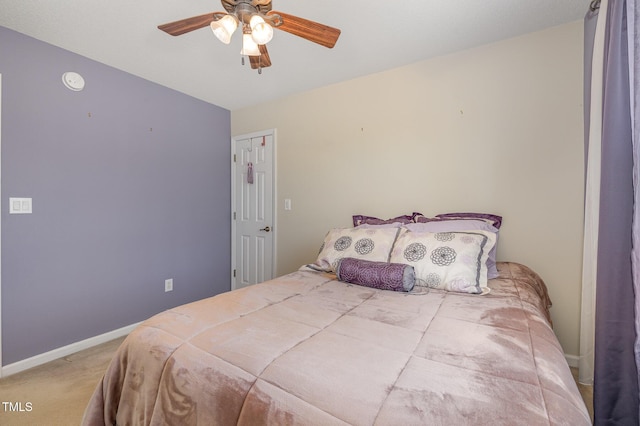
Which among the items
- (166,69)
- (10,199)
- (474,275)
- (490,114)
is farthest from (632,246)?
(10,199)

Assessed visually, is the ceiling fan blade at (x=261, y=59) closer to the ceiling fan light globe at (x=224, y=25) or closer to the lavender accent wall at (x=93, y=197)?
the ceiling fan light globe at (x=224, y=25)

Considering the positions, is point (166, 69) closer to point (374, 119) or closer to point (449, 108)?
point (374, 119)

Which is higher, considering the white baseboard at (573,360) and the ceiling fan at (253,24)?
the ceiling fan at (253,24)

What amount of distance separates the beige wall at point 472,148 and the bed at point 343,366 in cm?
86

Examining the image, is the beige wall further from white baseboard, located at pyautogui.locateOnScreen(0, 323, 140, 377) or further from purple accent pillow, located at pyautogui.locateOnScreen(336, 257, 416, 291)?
white baseboard, located at pyautogui.locateOnScreen(0, 323, 140, 377)

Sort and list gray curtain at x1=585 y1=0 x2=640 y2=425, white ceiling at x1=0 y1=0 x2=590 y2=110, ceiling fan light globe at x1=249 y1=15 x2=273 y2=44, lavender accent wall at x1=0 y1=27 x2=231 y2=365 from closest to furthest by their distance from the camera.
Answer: gray curtain at x1=585 y1=0 x2=640 y2=425 → ceiling fan light globe at x1=249 y1=15 x2=273 y2=44 → white ceiling at x1=0 y1=0 x2=590 y2=110 → lavender accent wall at x1=0 y1=27 x2=231 y2=365

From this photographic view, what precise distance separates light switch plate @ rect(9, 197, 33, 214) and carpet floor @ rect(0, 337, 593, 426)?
3.78 feet

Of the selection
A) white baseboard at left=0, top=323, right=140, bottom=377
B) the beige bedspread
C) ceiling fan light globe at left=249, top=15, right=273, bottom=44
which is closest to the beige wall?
the beige bedspread

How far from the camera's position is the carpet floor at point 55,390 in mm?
1542

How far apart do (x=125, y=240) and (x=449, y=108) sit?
10.2 feet

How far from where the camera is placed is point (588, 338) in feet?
5.63

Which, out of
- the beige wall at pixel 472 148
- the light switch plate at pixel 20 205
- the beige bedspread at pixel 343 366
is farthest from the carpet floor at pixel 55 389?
the beige wall at pixel 472 148

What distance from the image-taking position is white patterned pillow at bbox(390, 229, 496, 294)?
5.15ft

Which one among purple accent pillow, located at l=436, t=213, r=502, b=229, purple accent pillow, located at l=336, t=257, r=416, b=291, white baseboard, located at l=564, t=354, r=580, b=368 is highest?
purple accent pillow, located at l=436, t=213, r=502, b=229
